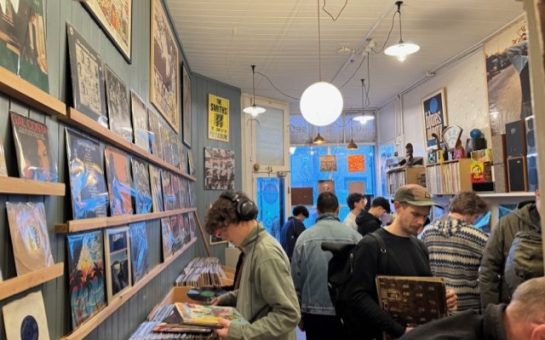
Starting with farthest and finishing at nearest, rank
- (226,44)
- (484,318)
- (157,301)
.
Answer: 1. (226,44)
2. (157,301)
3. (484,318)

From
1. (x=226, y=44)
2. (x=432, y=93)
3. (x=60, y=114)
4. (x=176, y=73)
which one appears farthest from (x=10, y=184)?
(x=432, y=93)

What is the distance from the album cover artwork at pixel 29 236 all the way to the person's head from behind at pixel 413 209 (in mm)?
1702

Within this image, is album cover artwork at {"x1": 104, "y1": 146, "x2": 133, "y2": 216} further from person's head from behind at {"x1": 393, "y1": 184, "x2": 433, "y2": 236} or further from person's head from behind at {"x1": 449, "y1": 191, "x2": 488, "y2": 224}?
person's head from behind at {"x1": 449, "y1": 191, "x2": 488, "y2": 224}

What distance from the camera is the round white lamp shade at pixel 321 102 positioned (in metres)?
3.85

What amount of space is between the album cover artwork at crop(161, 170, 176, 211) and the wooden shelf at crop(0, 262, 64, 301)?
1925 mm

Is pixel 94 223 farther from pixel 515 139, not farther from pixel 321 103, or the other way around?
pixel 515 139

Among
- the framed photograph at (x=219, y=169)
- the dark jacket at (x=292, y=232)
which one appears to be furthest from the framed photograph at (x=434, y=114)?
the framed photograph at (x=219, y=169)

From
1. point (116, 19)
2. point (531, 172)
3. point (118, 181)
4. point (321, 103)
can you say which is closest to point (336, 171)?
point (531, 172)

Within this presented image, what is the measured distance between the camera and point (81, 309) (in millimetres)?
1484

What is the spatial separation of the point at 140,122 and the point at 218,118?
4.38 m

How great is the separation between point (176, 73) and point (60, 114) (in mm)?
3334

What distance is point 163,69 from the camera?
360cm

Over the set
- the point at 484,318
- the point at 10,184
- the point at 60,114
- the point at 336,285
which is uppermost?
the point at 60,114

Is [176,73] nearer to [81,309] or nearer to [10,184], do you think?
[81,309]
